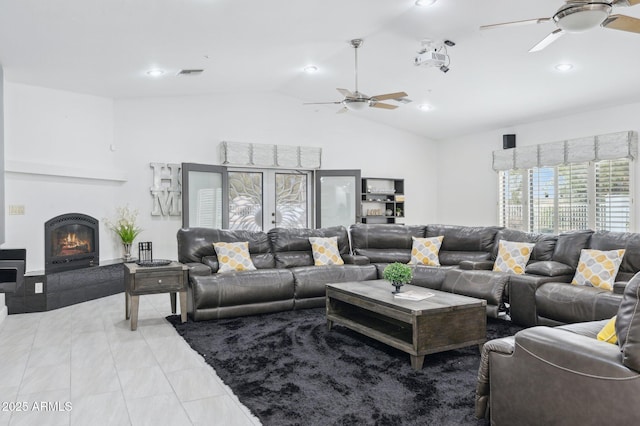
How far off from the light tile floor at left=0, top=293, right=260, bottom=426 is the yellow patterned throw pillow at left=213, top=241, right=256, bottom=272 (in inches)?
34.6

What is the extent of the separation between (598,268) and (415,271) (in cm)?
185

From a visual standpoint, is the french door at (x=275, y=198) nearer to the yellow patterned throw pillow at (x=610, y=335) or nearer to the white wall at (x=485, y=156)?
the white wall at (x=485, y=156)

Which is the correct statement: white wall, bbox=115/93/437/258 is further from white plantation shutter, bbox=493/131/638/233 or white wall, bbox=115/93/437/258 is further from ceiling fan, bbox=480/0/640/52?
ceiling fan, bbox=480/0/640/52

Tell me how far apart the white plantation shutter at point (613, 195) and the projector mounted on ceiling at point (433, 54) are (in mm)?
3153

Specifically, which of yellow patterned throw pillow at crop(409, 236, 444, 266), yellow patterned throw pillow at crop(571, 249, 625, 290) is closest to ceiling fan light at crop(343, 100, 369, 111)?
yellow patterned throw pillow at crop(409, 236, 444, 266)

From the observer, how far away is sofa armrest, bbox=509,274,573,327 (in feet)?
14.0

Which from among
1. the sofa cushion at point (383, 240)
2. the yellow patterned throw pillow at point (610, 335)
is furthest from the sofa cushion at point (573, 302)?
the sofa cushion at point (383, 240)

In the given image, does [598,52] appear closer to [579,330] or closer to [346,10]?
[346,10]

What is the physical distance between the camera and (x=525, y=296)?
4.30 metres

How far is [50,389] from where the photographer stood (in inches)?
115

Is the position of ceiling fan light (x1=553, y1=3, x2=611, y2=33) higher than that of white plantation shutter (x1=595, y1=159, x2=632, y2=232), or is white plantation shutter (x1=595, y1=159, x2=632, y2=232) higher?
ceiling fan light (x1=553, y1=3, x2=611, y2=33)

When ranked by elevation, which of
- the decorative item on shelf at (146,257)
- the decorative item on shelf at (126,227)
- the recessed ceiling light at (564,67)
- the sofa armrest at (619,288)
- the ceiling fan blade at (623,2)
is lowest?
the sofa armrest at (619,288)

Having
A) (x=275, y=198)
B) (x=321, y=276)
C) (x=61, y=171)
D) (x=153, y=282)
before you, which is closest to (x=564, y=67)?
(x=321, y=276)

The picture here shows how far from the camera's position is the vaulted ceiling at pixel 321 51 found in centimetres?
420
